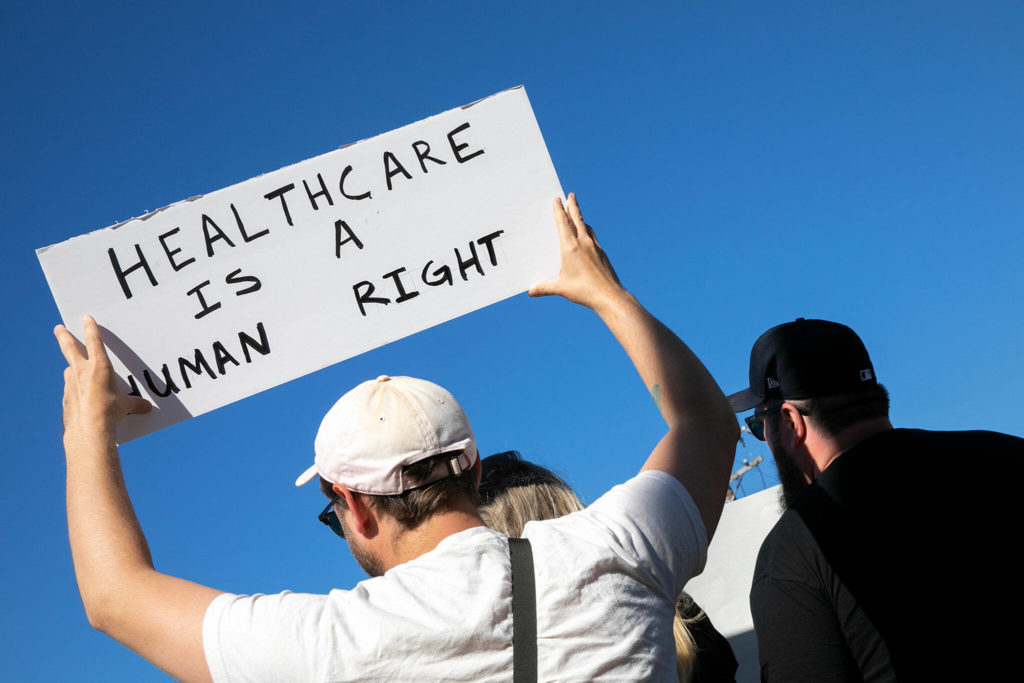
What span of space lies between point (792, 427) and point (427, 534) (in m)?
1.63

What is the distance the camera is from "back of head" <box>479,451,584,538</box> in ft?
8.96

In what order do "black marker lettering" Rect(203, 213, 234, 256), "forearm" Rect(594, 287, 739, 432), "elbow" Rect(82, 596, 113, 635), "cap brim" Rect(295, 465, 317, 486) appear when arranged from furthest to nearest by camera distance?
"black marker lettering" Rect(203, 213, 234, 256) → "forearm" Rect(594, 287, 739, 432) → "cap brim" Rect(295, 465, 317, 486) → "elbow" Rect(82, 596, 113, 635)

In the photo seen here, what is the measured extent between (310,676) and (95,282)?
1.45m

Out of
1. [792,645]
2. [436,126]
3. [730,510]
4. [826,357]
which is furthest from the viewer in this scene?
[730,510]

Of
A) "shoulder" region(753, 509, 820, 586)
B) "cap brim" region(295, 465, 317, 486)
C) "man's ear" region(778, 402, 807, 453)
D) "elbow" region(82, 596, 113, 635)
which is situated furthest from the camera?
"man's ear" region(778, 402, 807, 453)

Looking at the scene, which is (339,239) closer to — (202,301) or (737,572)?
(202,301)

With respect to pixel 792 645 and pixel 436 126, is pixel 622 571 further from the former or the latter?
pixel 436 126

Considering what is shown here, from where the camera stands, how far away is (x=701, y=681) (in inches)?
109

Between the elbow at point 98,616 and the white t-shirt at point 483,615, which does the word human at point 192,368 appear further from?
the white t-shirt at point 483,615

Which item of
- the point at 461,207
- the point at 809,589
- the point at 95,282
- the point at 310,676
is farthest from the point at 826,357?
the point at 95,282

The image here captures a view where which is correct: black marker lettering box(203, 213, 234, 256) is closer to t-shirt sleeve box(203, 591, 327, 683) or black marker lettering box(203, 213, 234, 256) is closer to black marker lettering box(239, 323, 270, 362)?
black marker lettering box(239, 323, 270, 362)

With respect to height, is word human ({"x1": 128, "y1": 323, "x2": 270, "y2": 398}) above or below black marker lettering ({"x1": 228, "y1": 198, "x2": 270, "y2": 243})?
below

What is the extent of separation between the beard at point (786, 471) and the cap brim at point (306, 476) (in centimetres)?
174

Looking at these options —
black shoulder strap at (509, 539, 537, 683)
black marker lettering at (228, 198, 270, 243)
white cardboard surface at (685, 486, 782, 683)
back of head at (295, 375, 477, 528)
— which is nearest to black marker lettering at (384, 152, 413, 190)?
black marker lettering at (228, 198, 270, 243)
